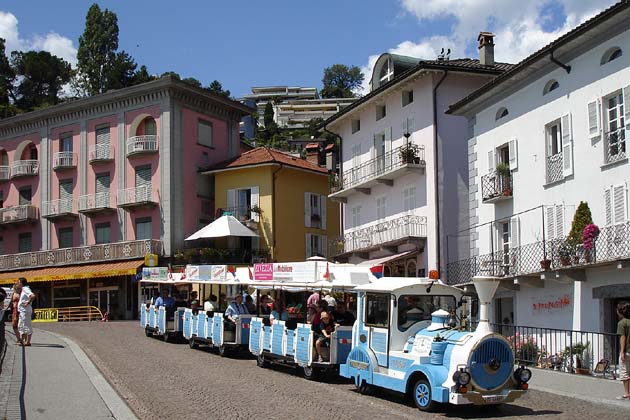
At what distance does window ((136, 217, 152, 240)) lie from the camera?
46.6 metres

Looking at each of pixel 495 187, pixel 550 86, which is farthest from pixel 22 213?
pixel 550 86

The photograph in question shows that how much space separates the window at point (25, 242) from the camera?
173 ft

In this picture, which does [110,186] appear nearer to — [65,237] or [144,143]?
[144,143]

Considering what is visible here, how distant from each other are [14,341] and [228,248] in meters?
21.9

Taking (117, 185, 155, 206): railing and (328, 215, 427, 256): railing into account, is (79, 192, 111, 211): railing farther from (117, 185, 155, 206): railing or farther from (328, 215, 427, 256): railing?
(328, 215, 427, 256): railing

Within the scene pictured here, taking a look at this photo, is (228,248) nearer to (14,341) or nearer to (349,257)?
(349,257)

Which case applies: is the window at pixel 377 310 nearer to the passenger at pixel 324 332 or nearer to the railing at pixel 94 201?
the passenger at pixel 324 332

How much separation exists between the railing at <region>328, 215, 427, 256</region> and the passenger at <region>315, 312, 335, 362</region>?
15807mm

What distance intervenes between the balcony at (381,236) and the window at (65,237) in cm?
1764

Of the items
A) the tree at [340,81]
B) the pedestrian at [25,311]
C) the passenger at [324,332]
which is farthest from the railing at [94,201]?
the tree at [340,81]

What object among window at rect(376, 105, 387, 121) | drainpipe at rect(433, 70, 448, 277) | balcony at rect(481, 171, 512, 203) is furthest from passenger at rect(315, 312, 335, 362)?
window at rect(376, 105, 387, 121)

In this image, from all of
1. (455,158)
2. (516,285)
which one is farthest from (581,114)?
(455,158)

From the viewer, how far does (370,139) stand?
38.4 m

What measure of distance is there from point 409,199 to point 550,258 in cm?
1204
